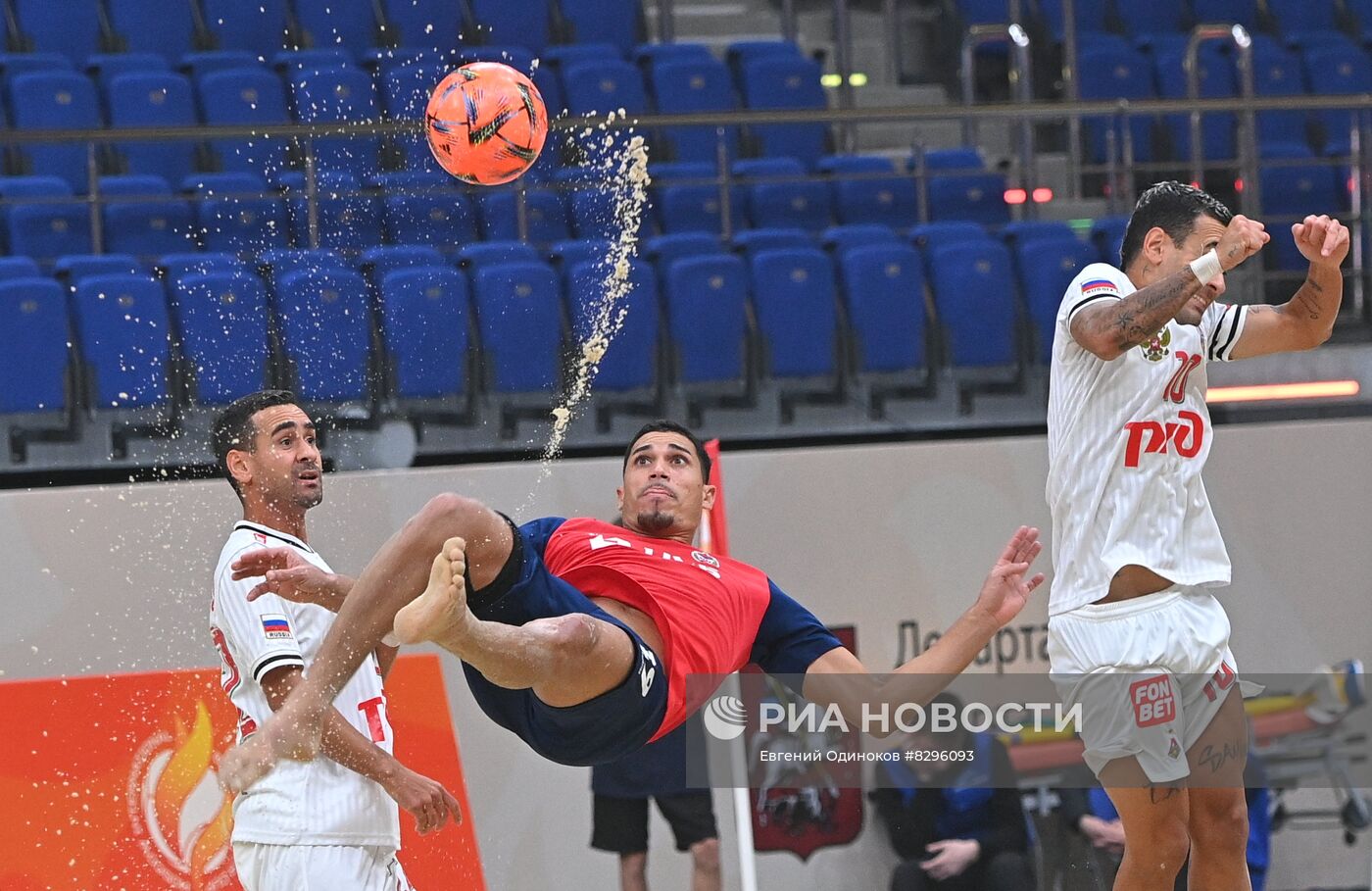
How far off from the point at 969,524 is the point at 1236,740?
3.08m

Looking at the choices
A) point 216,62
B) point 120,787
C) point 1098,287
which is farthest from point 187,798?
point 216,62

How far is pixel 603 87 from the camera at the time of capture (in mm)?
9789

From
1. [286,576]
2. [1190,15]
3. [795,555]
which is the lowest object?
[795,555]

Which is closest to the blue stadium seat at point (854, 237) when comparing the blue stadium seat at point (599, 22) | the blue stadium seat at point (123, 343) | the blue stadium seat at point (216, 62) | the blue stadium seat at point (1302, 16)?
the blue stadium seat at point (599, 22)

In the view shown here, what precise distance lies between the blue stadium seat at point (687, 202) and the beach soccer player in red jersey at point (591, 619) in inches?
162

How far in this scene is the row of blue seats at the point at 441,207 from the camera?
8070 millimetres

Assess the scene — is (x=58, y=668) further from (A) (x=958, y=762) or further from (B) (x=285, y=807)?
(A) (x=958, y=762)

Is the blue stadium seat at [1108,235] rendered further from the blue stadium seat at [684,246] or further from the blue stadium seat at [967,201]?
the blue stadium seat at [684,246]

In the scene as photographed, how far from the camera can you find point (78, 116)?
30.0 ft

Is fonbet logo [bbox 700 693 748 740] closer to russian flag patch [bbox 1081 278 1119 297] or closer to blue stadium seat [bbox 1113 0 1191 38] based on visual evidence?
russian flag patch [bbox 1081 278 1119 297]

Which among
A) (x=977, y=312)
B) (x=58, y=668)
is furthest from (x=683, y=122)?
(x=58, y=668)

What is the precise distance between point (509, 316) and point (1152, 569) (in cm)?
383

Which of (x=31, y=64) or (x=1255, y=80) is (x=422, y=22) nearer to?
(x=31, y=64)

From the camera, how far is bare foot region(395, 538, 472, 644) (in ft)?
11.8
